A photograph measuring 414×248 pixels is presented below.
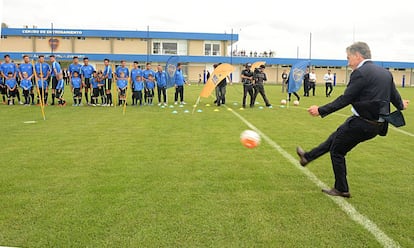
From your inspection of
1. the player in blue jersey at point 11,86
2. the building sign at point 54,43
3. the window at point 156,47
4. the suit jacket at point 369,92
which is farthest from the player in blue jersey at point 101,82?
the building sign at point 54,43

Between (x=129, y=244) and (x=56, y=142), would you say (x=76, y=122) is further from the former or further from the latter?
(x=129, y=244)

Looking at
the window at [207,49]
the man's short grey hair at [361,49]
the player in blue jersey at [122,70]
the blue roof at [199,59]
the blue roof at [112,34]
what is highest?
the blue roof at [112,34]

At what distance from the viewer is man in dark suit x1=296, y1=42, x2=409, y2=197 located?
435 cm

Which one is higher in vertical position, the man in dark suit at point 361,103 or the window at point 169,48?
the window at point 169,48

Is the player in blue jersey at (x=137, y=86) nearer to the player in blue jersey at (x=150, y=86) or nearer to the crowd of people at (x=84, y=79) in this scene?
the crowd of people at (x=84, y=79)

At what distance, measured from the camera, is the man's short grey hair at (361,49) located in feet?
14.7

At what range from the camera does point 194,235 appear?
354 cm

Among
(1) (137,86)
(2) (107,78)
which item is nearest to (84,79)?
(2) (107,78)

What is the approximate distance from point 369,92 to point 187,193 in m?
2.54

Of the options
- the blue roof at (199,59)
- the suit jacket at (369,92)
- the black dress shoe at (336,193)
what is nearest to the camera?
the suit jacket at (369,92)

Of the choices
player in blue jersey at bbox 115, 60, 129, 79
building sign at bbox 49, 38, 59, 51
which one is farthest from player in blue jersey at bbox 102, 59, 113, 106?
building sign at bbox 49, 38, 59, 51

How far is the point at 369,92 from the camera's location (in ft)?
14.3

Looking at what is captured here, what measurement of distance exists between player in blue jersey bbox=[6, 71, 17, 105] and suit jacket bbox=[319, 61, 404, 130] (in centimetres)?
1588

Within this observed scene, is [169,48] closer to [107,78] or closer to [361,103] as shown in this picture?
[107,78]
